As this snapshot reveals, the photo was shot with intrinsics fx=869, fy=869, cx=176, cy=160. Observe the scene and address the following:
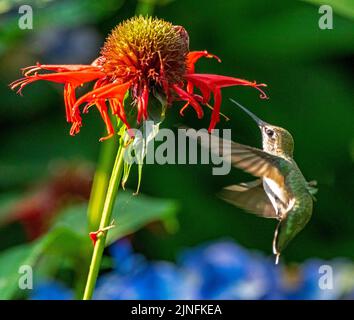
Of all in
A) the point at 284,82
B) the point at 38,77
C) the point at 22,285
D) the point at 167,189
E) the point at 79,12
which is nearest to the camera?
the point at 38,77

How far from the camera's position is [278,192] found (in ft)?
3.38

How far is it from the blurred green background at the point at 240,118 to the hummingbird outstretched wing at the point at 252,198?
82cm

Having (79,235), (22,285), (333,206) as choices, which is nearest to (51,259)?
(79,235)

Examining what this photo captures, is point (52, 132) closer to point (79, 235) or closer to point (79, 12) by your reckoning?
point (79, 12)

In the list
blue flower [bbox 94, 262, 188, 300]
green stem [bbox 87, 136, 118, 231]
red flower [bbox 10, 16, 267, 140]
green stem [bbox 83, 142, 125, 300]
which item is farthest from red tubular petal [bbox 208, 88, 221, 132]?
blue flower [bbox 94, 262, 188, 300]

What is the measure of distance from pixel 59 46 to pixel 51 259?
0.75 meters

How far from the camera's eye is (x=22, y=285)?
3.75ft

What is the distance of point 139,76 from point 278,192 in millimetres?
247

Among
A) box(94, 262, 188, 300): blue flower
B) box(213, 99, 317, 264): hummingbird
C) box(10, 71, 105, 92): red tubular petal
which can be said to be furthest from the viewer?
box(94, 262, 188, 300): blue flower

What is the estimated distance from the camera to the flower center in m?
0.88

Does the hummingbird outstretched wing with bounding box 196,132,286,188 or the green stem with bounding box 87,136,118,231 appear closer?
the hummingbird outstretched wing with bounding box 196,132,286,188

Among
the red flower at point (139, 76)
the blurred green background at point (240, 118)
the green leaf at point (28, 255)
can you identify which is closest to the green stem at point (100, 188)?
the green leaf at point (28, 255)

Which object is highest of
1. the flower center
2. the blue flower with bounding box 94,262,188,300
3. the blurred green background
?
the blurred green background

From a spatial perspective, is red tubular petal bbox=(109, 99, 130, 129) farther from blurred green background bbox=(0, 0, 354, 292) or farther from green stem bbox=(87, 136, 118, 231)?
blurred green background bbox=(0, 0, 354, 292)
